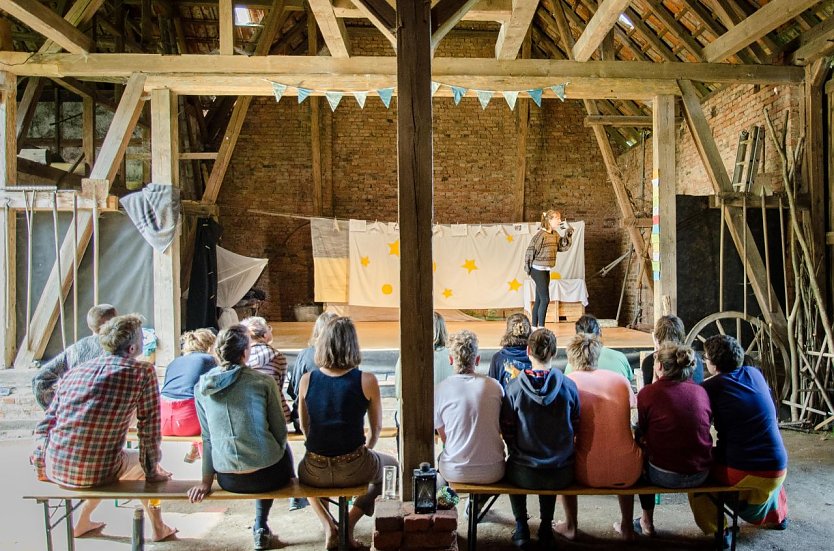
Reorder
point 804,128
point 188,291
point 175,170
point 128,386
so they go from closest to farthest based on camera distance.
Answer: point 128,386, point 175,170, point 804,128, point 188,291

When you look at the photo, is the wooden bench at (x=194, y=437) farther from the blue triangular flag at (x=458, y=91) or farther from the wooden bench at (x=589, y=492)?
the blue triangular flag at (x=458, y=91)

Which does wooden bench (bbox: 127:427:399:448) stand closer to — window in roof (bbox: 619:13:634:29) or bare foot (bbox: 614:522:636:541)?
bare foot (bbox: 614:522:636:541)

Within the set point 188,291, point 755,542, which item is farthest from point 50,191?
point 755,542

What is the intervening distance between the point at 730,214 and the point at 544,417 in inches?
154

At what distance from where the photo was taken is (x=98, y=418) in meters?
2.46

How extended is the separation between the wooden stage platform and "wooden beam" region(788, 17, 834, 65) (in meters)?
3.24

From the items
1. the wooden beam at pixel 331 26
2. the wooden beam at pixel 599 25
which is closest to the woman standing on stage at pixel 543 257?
the wooden beam at pixel 599 25

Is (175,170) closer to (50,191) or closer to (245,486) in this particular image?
(50,191)

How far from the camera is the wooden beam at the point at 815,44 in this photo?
496 cm

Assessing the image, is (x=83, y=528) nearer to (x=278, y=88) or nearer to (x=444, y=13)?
(x=444, y=13)

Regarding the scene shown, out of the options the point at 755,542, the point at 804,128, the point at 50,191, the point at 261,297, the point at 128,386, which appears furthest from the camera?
the point at 261,297

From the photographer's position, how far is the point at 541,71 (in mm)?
5094

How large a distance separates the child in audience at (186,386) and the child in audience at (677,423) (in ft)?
8.24

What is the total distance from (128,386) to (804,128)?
6280 millimetres
